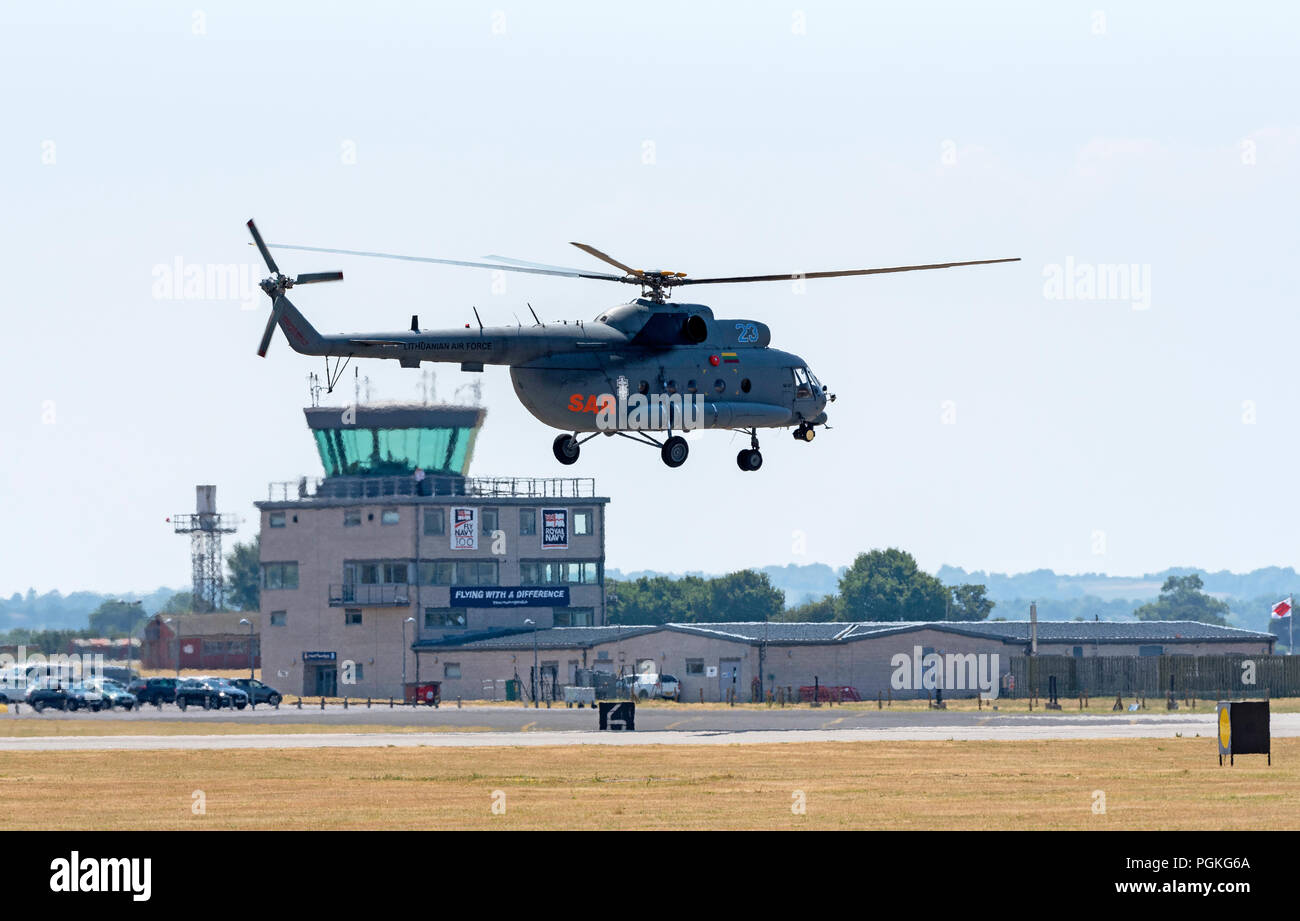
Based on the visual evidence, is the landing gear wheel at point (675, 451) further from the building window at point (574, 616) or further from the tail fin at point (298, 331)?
the building window at point (574, 616)

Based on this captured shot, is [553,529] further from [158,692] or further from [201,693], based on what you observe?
[158,692]

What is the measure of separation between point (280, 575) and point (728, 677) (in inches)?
1588

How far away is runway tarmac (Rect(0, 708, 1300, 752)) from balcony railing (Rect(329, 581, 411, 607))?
2093 inches

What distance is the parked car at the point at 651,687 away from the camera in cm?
12475

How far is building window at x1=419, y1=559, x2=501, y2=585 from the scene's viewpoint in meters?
143

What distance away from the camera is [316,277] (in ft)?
166

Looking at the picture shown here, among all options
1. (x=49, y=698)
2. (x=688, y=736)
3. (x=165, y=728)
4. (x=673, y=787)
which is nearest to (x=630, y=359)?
(x=673, y=787)

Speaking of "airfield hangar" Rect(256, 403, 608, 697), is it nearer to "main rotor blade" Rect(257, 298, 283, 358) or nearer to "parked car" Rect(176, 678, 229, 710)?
"parked car" Rect(176, 678, 229, 710)

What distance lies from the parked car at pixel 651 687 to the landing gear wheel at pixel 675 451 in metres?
70.9

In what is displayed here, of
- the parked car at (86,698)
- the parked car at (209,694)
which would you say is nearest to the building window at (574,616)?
the parked car at (209,694)
